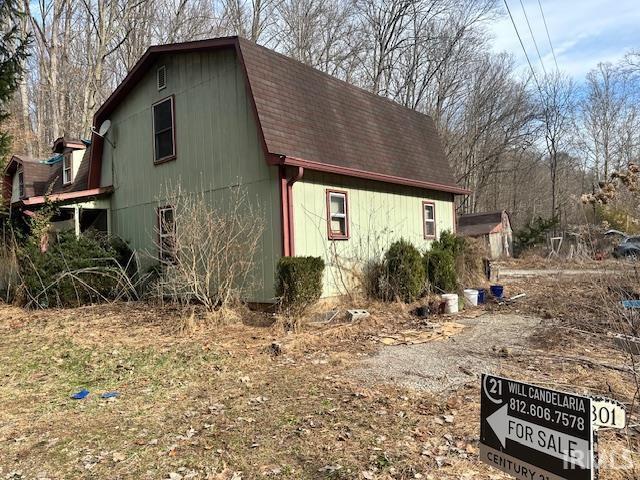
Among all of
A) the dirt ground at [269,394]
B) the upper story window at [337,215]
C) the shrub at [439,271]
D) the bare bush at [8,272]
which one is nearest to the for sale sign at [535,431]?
the dirt ground at [269,394]

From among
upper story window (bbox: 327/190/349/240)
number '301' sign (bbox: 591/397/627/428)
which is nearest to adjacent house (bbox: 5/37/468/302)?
upper story window (bbox: 327/190/349/240)

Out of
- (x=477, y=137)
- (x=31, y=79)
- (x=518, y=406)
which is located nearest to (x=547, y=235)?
(x=477, y=137)

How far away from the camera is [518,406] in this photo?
1947mm

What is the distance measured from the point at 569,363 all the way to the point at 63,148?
1665cm

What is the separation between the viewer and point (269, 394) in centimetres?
510

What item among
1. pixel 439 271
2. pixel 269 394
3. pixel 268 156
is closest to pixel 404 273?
pixel 439 271

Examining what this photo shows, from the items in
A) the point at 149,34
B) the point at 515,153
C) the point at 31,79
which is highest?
the point at 149,34

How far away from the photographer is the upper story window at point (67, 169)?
15.5 meters

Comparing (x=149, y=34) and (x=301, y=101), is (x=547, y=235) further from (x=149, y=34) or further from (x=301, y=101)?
(x=149, y=34)

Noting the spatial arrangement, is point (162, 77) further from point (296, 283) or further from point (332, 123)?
point (296, 283)

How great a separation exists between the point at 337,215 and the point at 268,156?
94.9 inches

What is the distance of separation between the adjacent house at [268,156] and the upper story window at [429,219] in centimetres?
4

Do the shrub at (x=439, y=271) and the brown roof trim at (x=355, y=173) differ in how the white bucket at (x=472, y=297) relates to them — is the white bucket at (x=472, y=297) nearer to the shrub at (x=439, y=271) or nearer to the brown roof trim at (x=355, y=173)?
the shrub at (x=439, y=271)

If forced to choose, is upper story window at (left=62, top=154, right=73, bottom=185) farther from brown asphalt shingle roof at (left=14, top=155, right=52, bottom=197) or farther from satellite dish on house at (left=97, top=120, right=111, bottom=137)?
satellite dish on house at (left=97, top=120, right=111, bottom=137)
